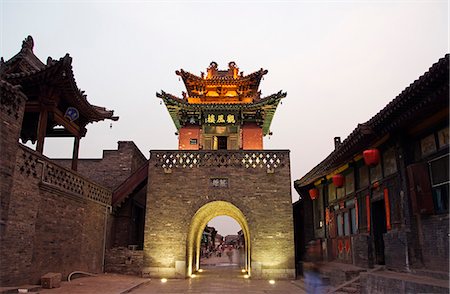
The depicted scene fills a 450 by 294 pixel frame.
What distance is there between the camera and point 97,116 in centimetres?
1311

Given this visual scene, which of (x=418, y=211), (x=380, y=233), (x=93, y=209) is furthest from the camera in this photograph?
(x=93, y=209)

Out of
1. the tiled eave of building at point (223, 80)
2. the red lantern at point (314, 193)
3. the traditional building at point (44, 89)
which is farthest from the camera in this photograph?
the tiled eave of building at point (223, 80)

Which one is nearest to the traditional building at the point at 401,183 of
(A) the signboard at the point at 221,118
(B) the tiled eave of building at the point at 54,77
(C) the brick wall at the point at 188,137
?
(A) the signboard at the point at 221,118

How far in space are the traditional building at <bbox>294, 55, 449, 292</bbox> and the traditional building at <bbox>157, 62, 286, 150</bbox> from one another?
22.2 ft

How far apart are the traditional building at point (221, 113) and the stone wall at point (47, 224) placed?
6.10 m

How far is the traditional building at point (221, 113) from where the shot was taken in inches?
658

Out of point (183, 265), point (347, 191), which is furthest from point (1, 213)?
point (347, 191)

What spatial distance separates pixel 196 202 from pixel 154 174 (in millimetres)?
1893

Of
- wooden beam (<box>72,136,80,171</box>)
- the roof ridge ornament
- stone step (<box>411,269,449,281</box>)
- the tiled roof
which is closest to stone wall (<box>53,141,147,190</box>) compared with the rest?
wooden beam (<box>72,136,80,171</box>)

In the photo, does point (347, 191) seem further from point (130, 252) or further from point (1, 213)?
point (1, 213)

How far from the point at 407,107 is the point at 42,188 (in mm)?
8347

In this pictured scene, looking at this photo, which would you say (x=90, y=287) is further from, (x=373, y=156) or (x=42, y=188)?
(x=373, y=156)

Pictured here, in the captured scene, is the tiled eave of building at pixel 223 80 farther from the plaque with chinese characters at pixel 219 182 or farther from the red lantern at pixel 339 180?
the red lantern at pixel 339 180

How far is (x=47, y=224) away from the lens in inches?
351
